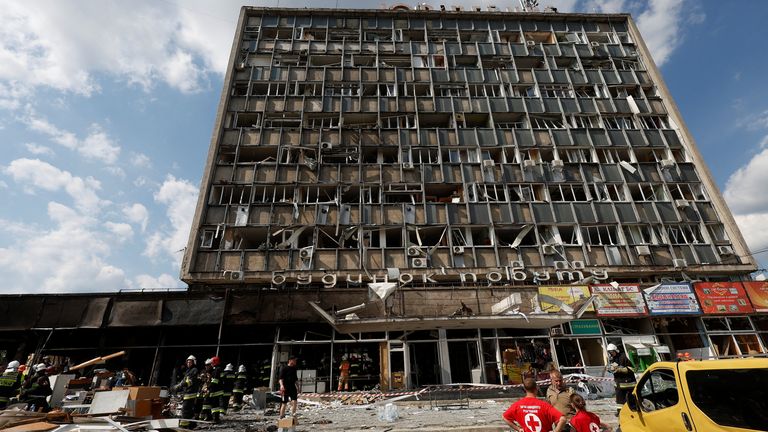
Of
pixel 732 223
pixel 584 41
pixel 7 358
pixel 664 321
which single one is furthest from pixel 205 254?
pixel 584 41

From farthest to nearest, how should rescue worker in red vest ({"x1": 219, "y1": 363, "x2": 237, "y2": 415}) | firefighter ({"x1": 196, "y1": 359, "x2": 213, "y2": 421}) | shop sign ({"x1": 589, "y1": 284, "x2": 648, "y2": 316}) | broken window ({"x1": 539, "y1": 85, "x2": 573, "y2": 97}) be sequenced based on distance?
broken window ({"x1": 539, "y1": 85, "x2": 573, "y2": 97}) → shop sign ({"x1": 589, "y1": 284, "x2": 648, "y2": 316}) → rescue worker in red vest ({"x1": 219, "y1": 363, "x2": 237, "y2": 415}) → firefighter ({"x1": 196, "y1": 359, "x2": 213, "y2": 421})

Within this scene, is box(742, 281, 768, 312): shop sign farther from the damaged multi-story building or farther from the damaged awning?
the damaged awning

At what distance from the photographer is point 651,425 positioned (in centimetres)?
542

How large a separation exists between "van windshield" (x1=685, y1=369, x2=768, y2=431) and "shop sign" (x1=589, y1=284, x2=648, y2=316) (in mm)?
16630

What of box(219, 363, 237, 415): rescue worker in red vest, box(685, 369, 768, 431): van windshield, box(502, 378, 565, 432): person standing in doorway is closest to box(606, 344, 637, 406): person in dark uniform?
box(685, 369, 768, 431): van windshield

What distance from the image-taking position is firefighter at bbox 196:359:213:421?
35.7ft

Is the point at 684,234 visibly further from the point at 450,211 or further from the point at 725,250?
the point at 450,211

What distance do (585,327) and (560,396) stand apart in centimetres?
1598

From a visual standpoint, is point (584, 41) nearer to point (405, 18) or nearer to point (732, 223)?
point (405, 18)

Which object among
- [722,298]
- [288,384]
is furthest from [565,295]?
[288,384]

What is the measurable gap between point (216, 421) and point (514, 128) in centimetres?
2598

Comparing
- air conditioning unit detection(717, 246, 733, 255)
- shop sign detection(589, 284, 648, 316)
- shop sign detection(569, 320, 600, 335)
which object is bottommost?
shop sign detection(569, 320, 600, 335)

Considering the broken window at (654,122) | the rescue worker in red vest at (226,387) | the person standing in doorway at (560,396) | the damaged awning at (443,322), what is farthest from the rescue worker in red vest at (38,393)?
the broken window at (654,122)

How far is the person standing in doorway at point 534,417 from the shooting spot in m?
5.02
